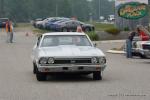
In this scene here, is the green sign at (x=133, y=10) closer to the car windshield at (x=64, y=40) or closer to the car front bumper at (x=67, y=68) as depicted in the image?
the car windshield at (x=64, y=40)

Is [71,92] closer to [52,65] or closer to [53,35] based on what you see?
[52,65]

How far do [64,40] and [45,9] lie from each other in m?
122

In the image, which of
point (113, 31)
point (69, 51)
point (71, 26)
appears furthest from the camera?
point (71, 26)

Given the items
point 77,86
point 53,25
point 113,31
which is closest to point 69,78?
point 77,86

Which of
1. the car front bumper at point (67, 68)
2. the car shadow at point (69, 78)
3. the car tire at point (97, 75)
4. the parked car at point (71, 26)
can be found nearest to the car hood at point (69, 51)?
the car front bumper at point (67, 68)

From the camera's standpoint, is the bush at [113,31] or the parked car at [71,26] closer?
the bush at [113,31]

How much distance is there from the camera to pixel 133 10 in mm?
39438

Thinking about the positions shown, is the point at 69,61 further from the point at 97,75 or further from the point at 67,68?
the point at 97,75

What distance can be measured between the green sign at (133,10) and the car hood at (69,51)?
70.7ft

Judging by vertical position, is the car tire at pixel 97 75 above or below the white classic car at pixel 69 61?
below

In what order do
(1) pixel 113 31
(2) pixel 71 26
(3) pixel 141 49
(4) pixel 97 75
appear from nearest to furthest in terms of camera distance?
1. (4) pixel 97 75
2. (3) pixel 141 49
3. (1) pixel 113 31
4. (2) pixel 71 26

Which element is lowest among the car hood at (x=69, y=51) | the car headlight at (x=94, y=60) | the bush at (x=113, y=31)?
the bush at (x=113, y=31)

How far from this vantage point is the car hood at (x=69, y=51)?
55.1ft

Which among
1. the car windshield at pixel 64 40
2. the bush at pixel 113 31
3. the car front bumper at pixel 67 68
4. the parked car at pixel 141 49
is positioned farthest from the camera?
the bush at pixel 113 31
